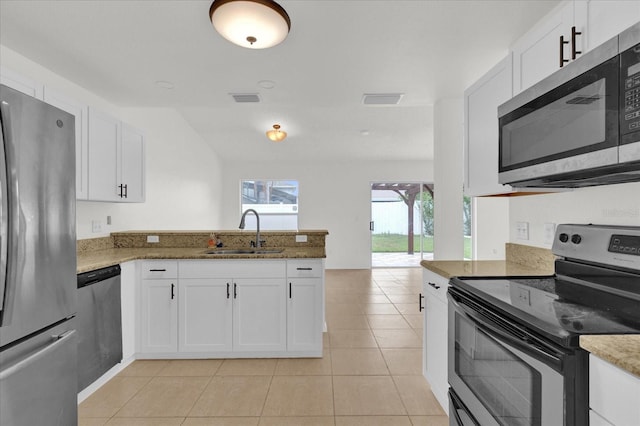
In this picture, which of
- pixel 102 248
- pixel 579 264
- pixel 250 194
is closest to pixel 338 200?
pixel 250 194

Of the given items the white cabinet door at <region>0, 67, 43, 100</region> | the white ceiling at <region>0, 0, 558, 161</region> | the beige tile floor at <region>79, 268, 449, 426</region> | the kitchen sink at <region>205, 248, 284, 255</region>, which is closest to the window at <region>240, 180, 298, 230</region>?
the white ceiling at <region>0, 0, 558, 161</region>

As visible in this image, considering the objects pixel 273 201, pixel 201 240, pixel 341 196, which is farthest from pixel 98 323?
pixel 341 196

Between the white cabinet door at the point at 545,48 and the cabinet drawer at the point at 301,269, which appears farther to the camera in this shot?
the cabinet drawer at the point at 301,269

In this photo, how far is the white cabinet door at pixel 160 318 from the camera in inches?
109

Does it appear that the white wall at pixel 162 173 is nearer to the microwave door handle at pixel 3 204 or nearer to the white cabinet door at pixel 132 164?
the white cabinet door at pixel 132 164

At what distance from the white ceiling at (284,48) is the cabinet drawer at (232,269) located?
166 cm

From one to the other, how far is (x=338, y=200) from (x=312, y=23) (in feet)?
17.6

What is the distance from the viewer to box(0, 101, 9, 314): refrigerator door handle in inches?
48.6

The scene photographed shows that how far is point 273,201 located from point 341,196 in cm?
158

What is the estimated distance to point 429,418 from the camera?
79.0 inches

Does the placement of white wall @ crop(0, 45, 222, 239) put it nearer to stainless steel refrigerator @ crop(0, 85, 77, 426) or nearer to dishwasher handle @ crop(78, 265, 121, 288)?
dishwasher handle @ crop(78, 265, 121, 288)

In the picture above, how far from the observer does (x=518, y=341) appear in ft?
3.56

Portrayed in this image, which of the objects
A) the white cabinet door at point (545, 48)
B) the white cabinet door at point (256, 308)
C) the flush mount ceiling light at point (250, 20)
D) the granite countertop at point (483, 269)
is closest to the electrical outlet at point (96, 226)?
the white cabinet door at point (256, 308)

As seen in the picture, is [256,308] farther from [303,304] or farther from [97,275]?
[97,275]
